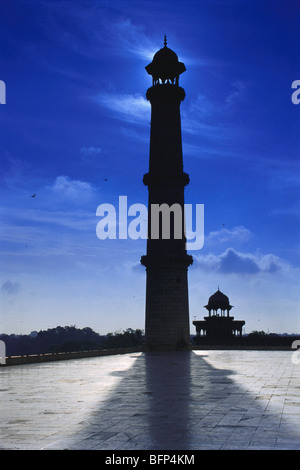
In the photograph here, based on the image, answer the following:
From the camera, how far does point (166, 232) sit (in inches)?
1922

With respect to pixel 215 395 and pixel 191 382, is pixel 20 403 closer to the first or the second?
pixel 215 395

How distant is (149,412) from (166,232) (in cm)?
3673

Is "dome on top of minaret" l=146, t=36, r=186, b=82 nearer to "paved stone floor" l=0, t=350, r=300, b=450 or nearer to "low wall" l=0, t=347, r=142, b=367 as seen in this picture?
"low wall" l=0, t=347, r=142, b=367

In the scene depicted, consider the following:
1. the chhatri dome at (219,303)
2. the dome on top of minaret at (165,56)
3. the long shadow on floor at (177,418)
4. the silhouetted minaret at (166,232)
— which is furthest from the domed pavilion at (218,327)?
the long shadow on floor at (177,418)

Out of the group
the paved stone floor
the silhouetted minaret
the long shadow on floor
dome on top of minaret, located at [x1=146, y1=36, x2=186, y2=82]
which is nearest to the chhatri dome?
the silhouetted minaret

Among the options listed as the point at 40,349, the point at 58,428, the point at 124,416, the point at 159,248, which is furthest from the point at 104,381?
the point at 40,349

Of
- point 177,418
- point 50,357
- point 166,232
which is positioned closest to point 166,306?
point 166,232

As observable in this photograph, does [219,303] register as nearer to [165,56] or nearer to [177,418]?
[165,56]

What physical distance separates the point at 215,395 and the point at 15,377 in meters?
9.80

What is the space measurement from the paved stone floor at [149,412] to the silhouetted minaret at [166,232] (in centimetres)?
2631

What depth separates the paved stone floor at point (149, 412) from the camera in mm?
9258

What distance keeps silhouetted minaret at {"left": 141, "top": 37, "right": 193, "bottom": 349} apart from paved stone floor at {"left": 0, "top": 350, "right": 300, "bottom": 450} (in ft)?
86.3

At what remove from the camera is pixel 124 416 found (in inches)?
469

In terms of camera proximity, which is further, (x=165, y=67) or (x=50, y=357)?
(x=165, y=67)
